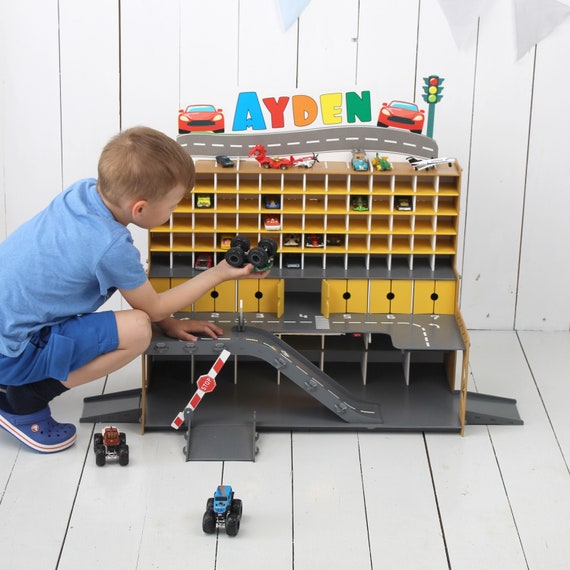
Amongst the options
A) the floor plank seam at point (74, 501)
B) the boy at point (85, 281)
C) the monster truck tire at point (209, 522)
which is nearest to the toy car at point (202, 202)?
the boy at point (85, 281)

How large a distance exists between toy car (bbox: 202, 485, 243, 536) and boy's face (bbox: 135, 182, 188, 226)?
0.58 m

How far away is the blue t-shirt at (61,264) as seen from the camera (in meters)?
2.28

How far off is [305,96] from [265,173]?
0.40m

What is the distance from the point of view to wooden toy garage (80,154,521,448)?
8.54 feet

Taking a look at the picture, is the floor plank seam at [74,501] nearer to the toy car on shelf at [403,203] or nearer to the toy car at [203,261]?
the toy car at [203,261]

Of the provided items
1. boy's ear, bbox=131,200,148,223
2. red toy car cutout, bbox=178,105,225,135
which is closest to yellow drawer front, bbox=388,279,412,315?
red toy car cutout, bbox=178,105,225,135

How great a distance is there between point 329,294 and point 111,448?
2.16 feet

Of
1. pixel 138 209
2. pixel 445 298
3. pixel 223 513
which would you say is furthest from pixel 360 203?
pixel 223 513

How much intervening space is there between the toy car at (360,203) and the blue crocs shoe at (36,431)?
89 centimetres

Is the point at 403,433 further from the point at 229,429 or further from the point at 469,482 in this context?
the point at 229,429

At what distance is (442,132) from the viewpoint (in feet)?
10.0

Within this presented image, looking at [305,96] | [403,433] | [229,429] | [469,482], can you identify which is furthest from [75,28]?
[469,482]

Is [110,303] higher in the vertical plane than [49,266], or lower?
lower

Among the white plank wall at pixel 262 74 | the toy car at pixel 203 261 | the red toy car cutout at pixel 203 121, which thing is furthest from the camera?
the white plank wall at pixel 262 74
